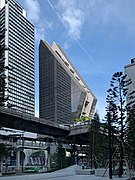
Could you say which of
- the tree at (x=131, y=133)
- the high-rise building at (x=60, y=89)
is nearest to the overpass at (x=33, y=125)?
the tree at (x=131, y=133)

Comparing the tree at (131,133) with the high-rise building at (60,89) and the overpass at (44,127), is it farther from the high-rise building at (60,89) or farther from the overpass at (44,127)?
the high-rise building at (60,89)

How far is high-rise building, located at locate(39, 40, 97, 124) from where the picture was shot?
140 meters

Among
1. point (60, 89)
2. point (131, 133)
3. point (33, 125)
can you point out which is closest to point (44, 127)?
point (33, 125)

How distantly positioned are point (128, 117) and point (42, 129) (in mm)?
38320

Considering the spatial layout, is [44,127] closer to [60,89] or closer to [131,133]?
[131,133]

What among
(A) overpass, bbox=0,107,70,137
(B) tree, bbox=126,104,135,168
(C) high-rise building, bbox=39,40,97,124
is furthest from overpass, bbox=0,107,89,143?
(C) high-rise building, bbox=39,40,97,124

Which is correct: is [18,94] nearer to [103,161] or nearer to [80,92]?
[103,161]

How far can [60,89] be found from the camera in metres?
153

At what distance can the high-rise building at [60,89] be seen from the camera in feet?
460

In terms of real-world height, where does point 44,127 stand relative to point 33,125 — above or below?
below

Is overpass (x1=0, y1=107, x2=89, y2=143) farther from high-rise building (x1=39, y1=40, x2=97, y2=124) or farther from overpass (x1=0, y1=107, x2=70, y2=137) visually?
high-rise building (x1=39, y1=40, x2=97, y2=124)

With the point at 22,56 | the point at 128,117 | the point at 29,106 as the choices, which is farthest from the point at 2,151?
the point at 29,106

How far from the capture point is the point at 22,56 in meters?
45.8

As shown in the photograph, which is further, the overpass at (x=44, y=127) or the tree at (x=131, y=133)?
the overpass at (x=44, y=127)
